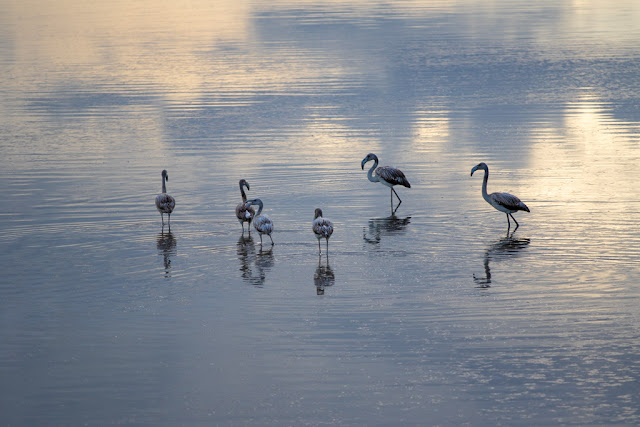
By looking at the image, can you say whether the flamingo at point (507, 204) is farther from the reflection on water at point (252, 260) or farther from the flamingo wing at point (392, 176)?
the reflection on water at point (252, 260)

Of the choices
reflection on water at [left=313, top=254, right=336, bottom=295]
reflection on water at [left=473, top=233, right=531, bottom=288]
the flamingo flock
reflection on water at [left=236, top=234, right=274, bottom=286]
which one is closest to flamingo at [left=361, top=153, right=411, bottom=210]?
the flamingo flock

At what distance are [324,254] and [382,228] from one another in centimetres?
223

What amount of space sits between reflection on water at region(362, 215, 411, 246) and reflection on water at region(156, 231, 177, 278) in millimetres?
3578

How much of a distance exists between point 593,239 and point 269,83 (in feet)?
75.2

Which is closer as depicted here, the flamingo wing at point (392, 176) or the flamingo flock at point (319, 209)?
the flamingo flock at point (319, 209)

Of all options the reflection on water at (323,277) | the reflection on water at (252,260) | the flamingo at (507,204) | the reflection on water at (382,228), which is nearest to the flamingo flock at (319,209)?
the flamingo at (507,204)

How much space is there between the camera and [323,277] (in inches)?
571

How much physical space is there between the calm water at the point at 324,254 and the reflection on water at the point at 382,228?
4.2 inches

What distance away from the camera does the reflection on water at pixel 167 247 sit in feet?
50.1

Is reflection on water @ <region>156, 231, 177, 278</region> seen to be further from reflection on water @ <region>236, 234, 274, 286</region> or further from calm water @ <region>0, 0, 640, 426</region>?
reflection on water @ <region>236, 234, 274, 286</region>

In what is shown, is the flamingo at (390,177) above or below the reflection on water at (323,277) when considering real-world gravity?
above

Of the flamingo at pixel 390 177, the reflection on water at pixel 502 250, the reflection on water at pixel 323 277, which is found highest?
the flamingo at pixel 390 177

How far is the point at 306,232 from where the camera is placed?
17438 millimetres

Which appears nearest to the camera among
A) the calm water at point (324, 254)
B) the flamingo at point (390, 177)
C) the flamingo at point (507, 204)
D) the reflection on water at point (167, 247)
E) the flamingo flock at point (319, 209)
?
the calm water at point (324, 254)
